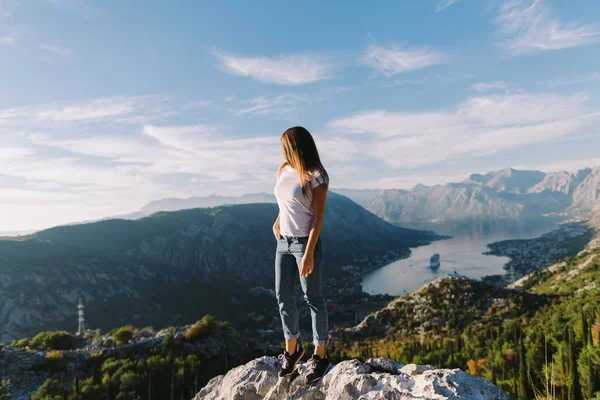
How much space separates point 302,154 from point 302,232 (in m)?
0.98

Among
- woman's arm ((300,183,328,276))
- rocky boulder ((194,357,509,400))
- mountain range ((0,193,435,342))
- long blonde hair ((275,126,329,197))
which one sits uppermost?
long blonde hair ((275,126,329,197))

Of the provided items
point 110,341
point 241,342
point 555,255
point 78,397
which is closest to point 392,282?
point 555,255

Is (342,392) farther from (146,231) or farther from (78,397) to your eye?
(146,231)

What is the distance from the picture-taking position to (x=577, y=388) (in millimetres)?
14914

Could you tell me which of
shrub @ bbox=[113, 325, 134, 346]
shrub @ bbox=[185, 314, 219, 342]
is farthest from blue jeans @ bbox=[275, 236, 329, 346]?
shrub @ bbox=[113, 325, 134, 346]

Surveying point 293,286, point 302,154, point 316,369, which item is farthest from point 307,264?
point 316,369

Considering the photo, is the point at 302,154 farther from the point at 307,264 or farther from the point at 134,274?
the point at 134,274

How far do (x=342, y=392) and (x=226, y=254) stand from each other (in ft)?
543

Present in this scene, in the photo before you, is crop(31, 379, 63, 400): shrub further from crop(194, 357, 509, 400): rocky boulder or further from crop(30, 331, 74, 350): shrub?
crop(194, 357, 509, 400): rocky boulder

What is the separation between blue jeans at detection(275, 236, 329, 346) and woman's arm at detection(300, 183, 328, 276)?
16cm

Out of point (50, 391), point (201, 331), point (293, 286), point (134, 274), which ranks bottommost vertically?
point (134, 274)

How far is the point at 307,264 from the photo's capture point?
13.4ft

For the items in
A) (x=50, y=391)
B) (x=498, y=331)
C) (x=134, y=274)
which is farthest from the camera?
(x=134, y=274)

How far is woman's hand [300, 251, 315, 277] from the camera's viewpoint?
161 inches
